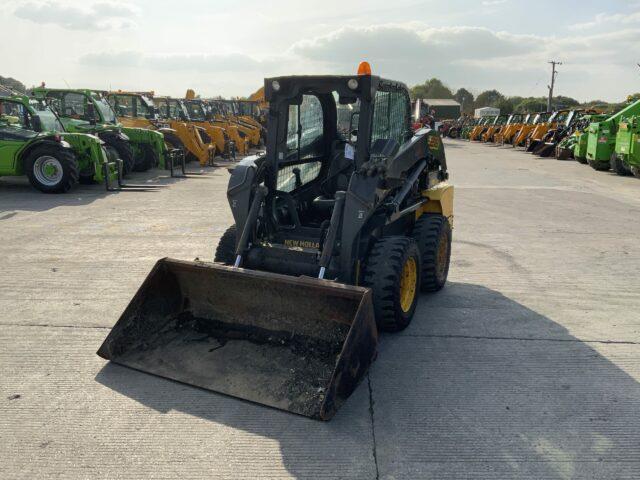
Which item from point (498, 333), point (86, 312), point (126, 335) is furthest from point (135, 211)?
point (498, 333)

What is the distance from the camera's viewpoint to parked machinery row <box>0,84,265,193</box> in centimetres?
1138

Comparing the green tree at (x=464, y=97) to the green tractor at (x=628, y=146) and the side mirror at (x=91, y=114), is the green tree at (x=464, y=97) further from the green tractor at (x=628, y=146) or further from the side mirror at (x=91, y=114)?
the side mirror at (x=91, y=114)

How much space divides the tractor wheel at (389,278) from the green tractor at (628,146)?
13.1m

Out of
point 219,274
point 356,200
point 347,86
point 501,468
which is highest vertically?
point 347,86

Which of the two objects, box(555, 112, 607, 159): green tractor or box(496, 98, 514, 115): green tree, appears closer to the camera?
box(555, 112, 607, 159): green tractor

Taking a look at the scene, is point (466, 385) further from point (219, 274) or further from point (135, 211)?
point (135, 211)

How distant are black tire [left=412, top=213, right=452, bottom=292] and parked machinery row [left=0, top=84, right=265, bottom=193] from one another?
8.54 meters

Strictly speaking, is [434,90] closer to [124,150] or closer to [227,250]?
[124,150]

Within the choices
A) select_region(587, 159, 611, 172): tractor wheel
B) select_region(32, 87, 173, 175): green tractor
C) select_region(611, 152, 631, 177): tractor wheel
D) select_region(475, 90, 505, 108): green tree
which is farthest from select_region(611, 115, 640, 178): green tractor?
select_region(475, 90, 505, 108): green tree

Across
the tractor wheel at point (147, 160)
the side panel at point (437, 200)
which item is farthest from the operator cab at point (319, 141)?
the tractor wheel at point (147, 160)

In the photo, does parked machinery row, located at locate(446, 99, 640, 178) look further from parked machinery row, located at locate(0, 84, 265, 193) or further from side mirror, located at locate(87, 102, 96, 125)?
side mirror, located at locate(87, 102, 96, 125)

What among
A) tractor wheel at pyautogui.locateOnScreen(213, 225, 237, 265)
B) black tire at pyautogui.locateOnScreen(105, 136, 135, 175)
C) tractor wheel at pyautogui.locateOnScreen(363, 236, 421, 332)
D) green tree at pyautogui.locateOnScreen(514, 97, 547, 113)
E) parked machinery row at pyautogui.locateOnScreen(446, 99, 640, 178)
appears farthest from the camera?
green tree at pyautogui.locateOnScreen(514, 97, 547, 113)

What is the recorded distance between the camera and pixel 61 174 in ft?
37.1

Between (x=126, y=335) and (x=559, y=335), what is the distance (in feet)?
11.5
